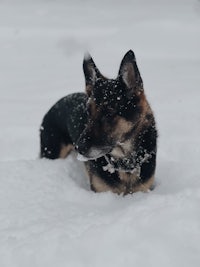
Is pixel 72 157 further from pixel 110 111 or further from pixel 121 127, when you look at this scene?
pixel 110 111

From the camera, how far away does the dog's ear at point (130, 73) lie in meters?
4.17

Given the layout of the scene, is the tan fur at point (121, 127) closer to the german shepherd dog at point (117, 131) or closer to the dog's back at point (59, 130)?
the german shepherd dog at point (117, 131)

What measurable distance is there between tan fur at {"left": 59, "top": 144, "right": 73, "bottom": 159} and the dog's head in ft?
4.36

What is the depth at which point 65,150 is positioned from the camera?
18.8 feet

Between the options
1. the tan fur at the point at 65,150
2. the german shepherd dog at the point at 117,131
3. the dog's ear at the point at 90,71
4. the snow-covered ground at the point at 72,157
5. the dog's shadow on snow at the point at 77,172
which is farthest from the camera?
the tan fur at the point at 65,150

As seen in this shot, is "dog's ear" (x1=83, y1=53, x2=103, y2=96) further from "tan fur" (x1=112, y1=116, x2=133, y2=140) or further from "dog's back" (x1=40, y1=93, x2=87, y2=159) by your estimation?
"dog's back" (x1=40, y1=93, x2=87, y2=159)

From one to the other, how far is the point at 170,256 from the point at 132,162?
192cm

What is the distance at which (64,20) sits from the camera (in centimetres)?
1308

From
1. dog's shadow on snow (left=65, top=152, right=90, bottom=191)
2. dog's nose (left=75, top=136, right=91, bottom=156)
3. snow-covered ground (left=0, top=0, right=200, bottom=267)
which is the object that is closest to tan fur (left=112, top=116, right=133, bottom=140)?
dog's nose (left=75, top=136, right=91, bottom=156)

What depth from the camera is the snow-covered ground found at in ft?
9.67

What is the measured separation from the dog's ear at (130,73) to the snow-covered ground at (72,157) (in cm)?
97

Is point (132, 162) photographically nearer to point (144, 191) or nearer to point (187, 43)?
point (144, 191)

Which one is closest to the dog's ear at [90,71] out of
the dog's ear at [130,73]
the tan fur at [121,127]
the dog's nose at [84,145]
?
the dog's ear at [130,73]

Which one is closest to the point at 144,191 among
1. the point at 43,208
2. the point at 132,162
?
the point at 132,162
